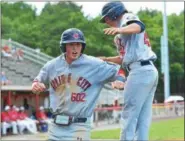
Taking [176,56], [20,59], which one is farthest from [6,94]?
[176,56]

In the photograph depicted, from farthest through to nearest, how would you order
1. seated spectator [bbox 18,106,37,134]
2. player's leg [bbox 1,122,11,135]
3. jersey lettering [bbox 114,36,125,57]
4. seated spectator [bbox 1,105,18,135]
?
seated spectator [bbox 18,106,37,134] → seated spectator [bbox 1,105,18,135] → player's leg [bbox 1,122,11,135] → jersey lettering [bbox 114,36,125,57]

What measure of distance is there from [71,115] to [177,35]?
52.6 m

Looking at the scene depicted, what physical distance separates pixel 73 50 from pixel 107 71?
400 mm

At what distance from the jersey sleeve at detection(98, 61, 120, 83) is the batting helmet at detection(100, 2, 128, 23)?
1.63 feet

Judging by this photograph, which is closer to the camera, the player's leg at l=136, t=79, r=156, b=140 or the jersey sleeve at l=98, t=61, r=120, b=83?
the player's leg at l=136, t=79, r=156, b=140

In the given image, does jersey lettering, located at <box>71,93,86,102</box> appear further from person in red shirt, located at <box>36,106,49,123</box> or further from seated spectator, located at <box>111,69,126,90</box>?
person in red shirt, located at <box>36,106,49,123</box>

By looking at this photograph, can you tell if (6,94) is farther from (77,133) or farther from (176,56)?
(176,56)

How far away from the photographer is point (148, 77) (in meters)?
5.19

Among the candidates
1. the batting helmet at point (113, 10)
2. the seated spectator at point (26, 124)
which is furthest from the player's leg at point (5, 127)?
the batting helmet at point (113, 10)

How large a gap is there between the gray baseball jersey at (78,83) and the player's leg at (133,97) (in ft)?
0.90

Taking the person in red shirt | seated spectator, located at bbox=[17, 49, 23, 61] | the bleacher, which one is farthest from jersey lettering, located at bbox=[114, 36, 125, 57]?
seated spectator, located at bbox=[17, 49, 23, 61]

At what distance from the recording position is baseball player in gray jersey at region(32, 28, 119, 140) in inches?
207

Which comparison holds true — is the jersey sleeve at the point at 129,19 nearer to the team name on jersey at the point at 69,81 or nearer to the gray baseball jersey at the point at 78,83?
→ the gray baseball jersey at the point at 78,83

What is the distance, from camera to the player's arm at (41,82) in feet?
17.0
